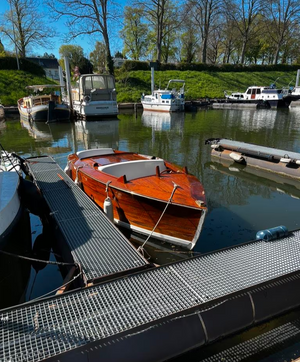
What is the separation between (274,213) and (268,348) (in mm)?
4021

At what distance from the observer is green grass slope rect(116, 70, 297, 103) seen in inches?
1505

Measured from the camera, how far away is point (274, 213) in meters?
6.60

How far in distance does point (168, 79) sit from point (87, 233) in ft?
131

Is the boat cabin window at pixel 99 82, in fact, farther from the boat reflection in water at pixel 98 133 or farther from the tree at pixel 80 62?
the tree at pixel 80 62

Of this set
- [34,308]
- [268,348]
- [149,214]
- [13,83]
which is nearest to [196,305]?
[268,348]

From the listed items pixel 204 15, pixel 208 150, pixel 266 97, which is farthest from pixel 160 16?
pixel 208 150

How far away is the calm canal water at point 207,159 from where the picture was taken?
5.80 meters

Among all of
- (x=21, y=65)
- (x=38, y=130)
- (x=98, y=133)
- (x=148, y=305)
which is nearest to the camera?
(x=148, y=305)

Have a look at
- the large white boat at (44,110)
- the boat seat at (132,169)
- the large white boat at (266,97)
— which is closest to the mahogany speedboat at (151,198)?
the boat seat at (132,169)

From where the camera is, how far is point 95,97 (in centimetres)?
2492

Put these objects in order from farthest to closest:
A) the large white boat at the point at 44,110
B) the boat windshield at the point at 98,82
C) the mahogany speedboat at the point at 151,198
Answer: the boat windshield at the point at 98,82 < the large white boat at the point at 44,110 < the mahogany speedboat at the point at 151,198

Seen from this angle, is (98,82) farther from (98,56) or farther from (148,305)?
(98,56)

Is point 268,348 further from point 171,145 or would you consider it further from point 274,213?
point 171,145

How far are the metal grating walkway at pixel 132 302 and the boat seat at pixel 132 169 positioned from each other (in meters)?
3.01
